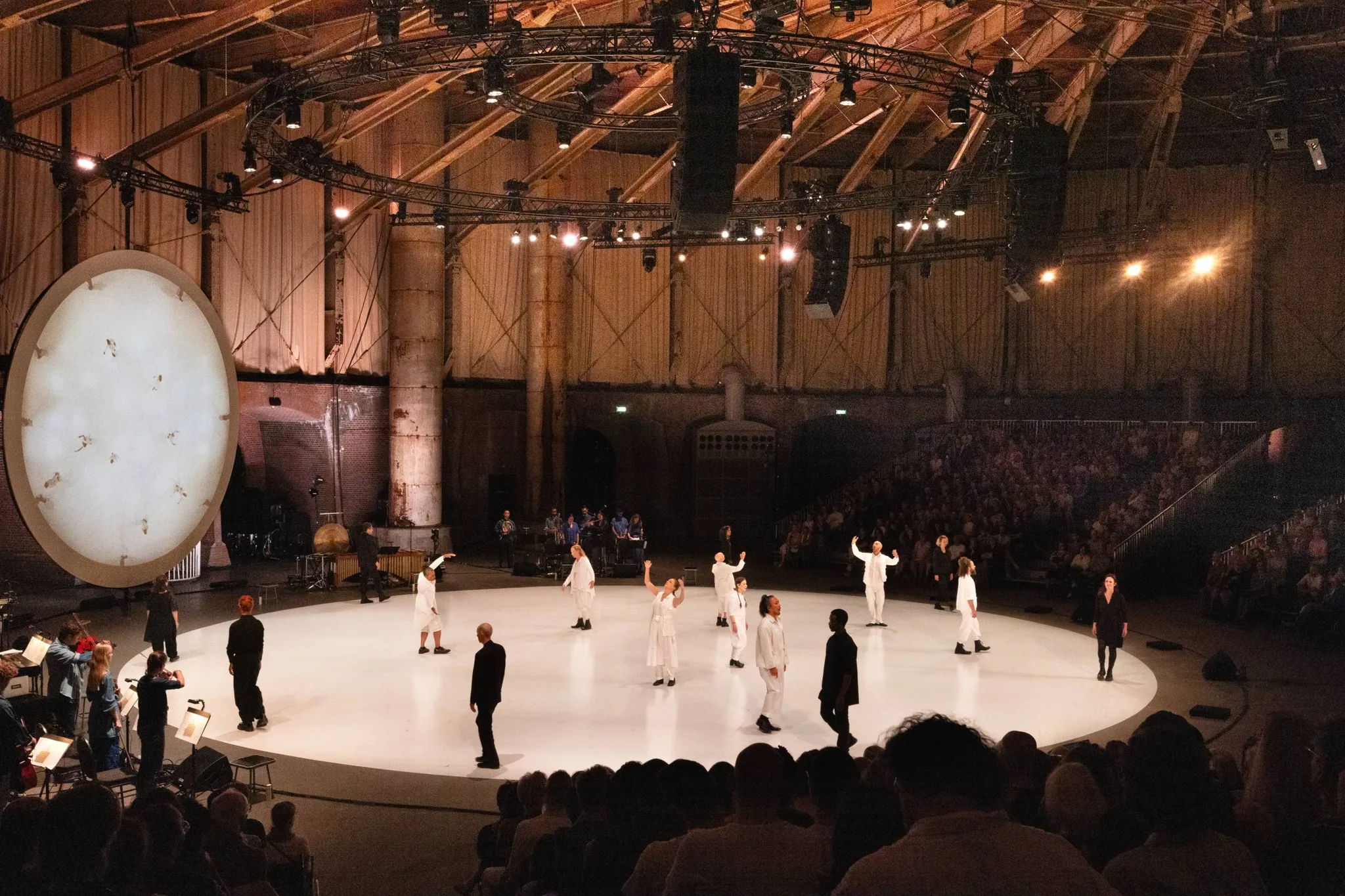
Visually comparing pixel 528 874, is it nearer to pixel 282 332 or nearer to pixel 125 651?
pixel 125 651

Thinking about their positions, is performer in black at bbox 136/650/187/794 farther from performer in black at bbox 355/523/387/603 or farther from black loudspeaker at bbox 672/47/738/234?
performer in black at bbox 355/523/387/603

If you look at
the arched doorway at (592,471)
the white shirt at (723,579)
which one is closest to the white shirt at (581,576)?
the white shirt at (723,579)

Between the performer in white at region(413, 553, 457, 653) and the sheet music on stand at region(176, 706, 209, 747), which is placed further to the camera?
the performer in white at region(413, 553, 457, 653)

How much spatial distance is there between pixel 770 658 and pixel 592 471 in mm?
19645

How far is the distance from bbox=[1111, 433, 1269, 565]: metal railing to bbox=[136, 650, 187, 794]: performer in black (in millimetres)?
16703

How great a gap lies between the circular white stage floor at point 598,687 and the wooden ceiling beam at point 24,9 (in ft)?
27.8

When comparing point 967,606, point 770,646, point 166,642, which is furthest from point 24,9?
point 967,606

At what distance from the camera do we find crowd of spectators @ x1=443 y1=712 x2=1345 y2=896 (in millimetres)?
2428

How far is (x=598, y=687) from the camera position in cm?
1288

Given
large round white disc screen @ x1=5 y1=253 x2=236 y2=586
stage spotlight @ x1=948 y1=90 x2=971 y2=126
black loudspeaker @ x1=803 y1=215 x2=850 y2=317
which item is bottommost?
large round white disc screen @ x1=5 y1=253 x2=236 y2=586

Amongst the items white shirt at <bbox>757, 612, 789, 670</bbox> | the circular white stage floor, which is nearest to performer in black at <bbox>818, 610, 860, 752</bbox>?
the circular white stage floor

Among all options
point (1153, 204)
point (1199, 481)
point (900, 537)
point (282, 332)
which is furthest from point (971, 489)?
point (282, 332)

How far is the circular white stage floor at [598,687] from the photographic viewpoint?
10.6 meters

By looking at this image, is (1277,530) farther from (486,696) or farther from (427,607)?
(486,696)
